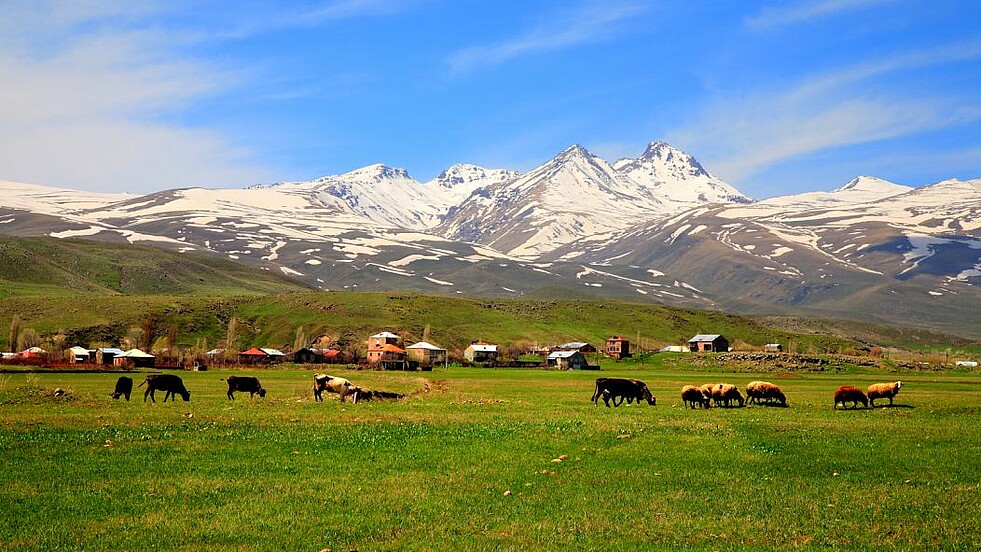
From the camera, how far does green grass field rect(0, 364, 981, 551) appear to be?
54.5ft

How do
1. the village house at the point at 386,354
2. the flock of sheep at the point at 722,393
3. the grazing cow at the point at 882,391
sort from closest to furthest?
the flock of sheep at the point at 722,393
the grazing cow at the point at 882,391
the village house at the point at 386,354

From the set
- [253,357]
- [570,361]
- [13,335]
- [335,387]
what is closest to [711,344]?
[570,361]

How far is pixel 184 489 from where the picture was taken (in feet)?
66.2

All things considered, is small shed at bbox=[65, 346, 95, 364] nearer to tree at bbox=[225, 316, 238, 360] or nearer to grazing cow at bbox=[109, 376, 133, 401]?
tree at bbox=[225, 316, 238, 360]

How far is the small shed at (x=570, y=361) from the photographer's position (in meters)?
145

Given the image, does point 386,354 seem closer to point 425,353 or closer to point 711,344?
point 425,353

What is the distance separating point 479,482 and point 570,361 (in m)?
128

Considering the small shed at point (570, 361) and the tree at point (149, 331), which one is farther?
the tree at point (149, 331)

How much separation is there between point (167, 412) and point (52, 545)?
2390 cm

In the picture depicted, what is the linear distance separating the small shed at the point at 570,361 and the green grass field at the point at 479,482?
354ft

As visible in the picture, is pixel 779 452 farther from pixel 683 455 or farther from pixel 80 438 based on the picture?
pixel 80 438

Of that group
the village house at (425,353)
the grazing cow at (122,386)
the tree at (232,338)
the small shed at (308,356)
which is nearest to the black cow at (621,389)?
the grazing cow at (122,386)

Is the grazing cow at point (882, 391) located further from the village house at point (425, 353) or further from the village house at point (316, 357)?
the village house at point (425, 353)

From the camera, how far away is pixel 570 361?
148750 mm
